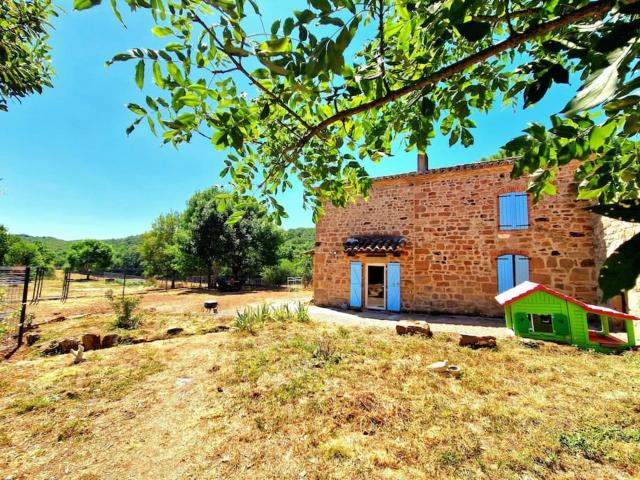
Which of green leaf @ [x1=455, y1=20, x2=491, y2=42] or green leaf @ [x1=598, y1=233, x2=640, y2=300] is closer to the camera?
green leaf @ [x1=598, y1=233, x2=640, y2=300]

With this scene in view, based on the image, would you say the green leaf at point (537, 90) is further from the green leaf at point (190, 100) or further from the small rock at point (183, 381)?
the small rock at point (183, 381)

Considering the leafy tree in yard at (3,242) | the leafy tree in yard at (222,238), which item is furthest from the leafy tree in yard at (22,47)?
the leafy tree in yard at (3,242)

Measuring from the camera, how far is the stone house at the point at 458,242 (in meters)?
7.69

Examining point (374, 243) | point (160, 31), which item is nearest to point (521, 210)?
point (374, 243)

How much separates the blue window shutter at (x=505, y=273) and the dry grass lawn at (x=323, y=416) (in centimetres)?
361

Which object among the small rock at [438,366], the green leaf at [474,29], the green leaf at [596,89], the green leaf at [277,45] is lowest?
the small rock at [438,366]

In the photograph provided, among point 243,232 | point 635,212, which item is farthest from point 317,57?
point 243,232

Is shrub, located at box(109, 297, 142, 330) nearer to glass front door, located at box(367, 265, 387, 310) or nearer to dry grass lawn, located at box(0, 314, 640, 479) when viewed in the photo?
dry grass lawn, located at box(0, 314, 640, 479)

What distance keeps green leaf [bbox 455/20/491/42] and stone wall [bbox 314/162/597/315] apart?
29.7ft

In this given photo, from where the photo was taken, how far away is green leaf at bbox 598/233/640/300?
519 mm

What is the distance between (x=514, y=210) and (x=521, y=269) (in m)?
1.87

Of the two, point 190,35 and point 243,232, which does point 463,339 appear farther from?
point 243,232

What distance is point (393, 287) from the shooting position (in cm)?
991

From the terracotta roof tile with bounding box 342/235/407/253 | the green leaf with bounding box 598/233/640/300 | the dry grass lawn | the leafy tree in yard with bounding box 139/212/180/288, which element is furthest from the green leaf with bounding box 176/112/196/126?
the leafy tree in yard with bounding box 139/212/180/288
